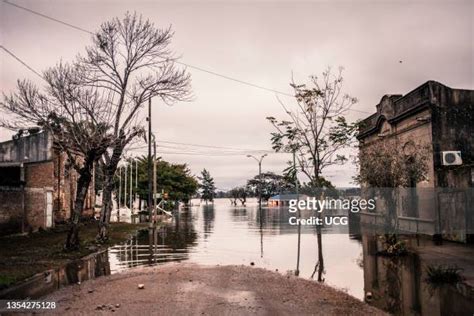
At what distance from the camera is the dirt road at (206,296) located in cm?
823

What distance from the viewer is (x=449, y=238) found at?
65.5 feet

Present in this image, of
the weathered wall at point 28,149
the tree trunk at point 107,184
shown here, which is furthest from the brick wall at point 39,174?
the tree trunk at point 107,184

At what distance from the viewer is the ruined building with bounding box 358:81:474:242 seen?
19547mm

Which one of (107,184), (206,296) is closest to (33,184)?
(107,184)

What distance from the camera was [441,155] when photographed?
71.7 feet

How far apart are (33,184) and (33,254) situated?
436 inches

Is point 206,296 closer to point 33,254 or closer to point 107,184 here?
point 33,254

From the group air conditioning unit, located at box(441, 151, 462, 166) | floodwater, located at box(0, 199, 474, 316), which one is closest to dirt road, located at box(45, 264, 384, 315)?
floodwater, located at box(0, 199, 474, 316)

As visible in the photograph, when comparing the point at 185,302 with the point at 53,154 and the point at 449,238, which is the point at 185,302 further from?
the point at 53,154

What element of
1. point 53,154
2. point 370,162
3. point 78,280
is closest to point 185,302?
point 78,280

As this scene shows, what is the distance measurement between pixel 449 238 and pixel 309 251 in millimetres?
6827

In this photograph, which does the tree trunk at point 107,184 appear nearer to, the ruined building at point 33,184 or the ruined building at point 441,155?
the ruined building at point 33,184

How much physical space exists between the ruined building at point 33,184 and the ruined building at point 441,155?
16.6m

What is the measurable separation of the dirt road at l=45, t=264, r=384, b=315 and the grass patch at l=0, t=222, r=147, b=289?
2359mm
